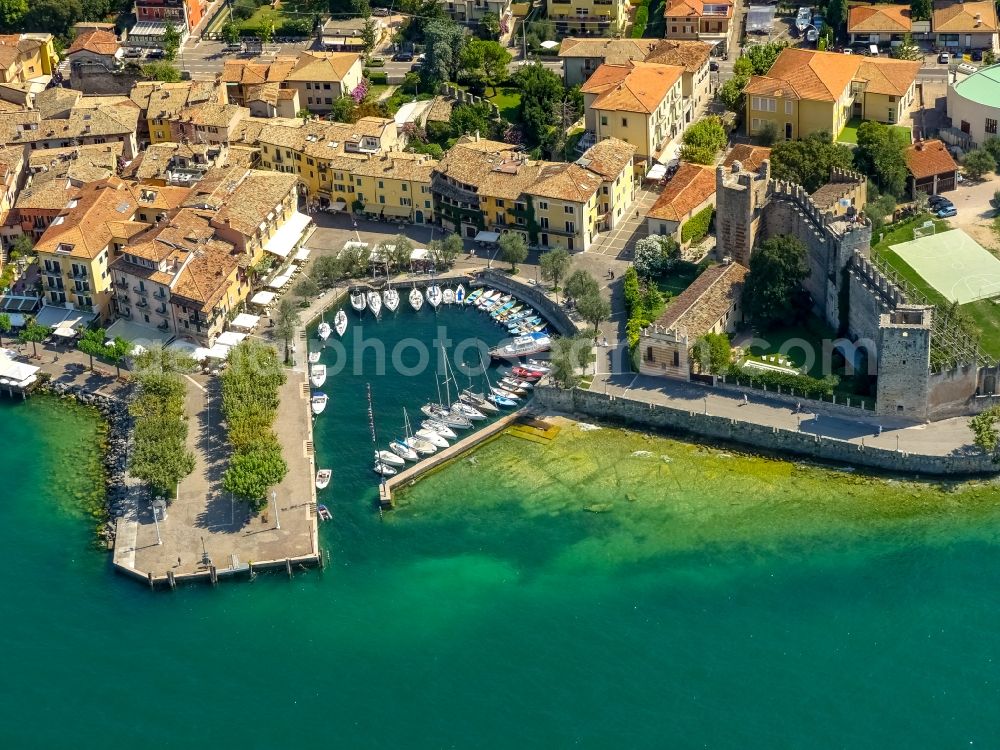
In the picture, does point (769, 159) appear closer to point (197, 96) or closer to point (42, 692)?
point (197, 96)

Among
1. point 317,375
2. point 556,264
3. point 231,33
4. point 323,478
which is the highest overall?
point 231,33

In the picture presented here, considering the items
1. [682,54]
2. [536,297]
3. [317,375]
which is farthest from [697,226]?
[317,375]

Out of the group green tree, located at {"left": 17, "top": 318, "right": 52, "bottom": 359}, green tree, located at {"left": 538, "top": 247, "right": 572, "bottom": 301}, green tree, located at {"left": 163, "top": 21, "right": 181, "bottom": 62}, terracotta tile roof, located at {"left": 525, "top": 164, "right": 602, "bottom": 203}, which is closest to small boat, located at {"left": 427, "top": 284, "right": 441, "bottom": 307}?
green tree, located at {"left": 538, "top": 247, "right": 572, "bottom": 301}

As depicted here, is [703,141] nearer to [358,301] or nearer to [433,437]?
[358,301]

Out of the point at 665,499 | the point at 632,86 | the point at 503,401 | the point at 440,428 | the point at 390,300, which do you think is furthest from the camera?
the point at 632,86

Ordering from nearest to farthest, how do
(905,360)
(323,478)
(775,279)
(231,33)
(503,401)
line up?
(905,360), (323,478), (775,279), (503,401), (231,33)

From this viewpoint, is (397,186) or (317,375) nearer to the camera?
(317,375)

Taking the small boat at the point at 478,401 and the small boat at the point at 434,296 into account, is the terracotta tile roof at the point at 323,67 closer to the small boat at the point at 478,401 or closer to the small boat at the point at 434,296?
the small boat at the point at 434,296
